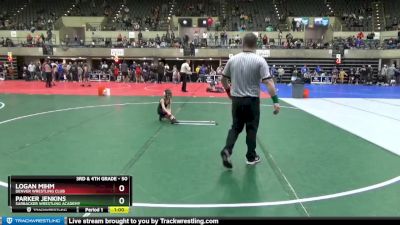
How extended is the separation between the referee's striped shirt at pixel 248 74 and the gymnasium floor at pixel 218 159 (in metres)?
1.24

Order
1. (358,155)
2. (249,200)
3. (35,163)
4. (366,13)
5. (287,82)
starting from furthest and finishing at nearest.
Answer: (366,13)
(287,82)
(358,155)
(35,163)
(249,200)

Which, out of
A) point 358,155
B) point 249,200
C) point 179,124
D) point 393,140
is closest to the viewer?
point 249,200

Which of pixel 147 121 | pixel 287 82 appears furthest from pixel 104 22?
pixel 147 121

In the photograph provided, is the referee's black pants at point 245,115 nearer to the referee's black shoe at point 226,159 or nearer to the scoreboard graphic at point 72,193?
the referee's black shoe at point 226,159

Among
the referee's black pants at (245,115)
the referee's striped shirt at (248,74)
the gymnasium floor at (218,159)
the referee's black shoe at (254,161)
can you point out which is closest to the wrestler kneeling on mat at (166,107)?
the gymnasium floor at (218,159)

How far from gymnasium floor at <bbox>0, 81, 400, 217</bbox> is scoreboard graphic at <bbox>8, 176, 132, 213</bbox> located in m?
2.05

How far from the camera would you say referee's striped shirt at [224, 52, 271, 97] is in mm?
5766

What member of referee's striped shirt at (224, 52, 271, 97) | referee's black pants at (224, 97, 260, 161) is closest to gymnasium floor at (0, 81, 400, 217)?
referee's black pants at (224, 97, 260, 161)

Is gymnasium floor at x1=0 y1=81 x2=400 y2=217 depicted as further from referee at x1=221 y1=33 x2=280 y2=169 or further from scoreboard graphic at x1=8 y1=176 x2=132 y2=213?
scoreboard graphic at x1=8 y1=176 x2=132 y2=213

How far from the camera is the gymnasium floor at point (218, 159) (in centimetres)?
461

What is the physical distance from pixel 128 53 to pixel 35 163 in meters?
26.9

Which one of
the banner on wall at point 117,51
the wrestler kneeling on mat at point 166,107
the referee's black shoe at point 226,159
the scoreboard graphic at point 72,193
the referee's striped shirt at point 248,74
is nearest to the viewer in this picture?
the scoreboard graphic at point 72,193

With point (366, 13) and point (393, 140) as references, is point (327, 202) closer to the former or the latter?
point (393, 140)

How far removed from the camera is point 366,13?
3825cm
